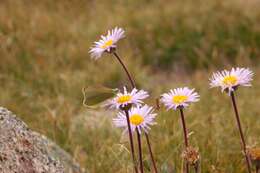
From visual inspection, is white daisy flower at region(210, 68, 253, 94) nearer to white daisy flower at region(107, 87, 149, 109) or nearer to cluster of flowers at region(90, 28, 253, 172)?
cluster of flowers at region(90, 28, 253, 172)

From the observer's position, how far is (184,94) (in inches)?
76.8

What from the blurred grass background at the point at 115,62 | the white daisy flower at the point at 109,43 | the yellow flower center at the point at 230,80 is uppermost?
the blurred grass background at the point at 115,62

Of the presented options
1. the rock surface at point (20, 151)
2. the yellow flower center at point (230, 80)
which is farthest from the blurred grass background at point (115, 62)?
the yellow flower center at point (230, 80)

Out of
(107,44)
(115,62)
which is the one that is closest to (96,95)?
(107,44)

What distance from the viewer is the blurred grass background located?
3684 mm

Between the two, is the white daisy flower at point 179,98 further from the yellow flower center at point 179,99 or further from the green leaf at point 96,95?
the green leaf at point 96,95

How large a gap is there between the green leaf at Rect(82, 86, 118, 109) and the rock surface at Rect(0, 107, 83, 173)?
0.27 m

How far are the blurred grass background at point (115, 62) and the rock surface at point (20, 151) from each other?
38.7 inches

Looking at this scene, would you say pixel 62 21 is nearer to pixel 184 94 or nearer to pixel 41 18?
pixel 41 18

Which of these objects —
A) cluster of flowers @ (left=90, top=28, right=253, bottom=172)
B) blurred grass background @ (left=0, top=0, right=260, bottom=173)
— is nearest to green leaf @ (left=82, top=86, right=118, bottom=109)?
cluster of flowers @ (left=90, top=28, right=253, bottom=172)

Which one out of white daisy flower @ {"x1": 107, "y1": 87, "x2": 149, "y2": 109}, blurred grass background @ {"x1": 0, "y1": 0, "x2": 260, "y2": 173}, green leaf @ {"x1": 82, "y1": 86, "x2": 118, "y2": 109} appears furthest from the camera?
blurred grass background @ {"x1": 0, "y1": 0, "x2": 260, "y2": 173}

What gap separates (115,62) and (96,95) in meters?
3.28

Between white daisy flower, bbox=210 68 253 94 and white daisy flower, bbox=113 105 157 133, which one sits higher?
white daisy flower, bbox=210 68 253 94

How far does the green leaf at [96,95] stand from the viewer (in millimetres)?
1988
